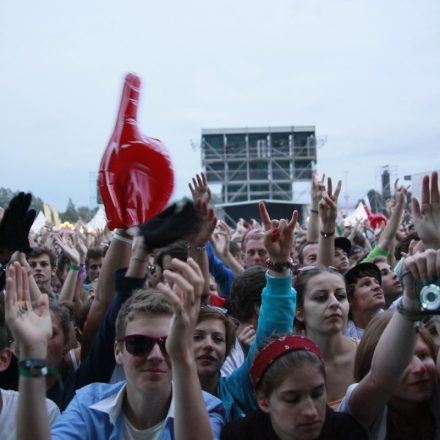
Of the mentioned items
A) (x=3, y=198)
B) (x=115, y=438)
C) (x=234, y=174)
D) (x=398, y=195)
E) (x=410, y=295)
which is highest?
(x=234, y=174)

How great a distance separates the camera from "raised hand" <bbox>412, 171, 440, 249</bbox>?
225cm

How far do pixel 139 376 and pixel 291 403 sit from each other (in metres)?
0.58

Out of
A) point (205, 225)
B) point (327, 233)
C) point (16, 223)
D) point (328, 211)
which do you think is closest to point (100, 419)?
point (16, 223)

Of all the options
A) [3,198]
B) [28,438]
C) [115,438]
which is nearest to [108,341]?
[115,438]

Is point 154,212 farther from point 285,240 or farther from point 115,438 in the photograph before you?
point 115,438

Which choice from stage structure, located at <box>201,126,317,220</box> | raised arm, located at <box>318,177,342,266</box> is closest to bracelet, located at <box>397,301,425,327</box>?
raised arm, located at <box>318,177,342,266</box>

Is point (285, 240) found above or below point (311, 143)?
below

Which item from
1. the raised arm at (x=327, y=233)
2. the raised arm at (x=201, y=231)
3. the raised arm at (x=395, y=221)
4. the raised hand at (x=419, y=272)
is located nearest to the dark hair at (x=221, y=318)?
the raised arm at (x=201, y=231)

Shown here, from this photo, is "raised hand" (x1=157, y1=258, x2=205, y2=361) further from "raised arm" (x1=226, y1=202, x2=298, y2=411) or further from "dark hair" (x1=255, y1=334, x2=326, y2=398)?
"raised arm" (x1=226, y1=202, x2=298, y2=411)

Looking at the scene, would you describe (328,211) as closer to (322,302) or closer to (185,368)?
(322,302)

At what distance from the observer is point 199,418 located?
1824 mm

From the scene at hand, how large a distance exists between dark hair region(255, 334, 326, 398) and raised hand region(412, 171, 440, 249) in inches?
25.8

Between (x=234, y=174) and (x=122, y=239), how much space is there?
4391 centimetres

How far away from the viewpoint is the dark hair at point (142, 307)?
7.36 ft
